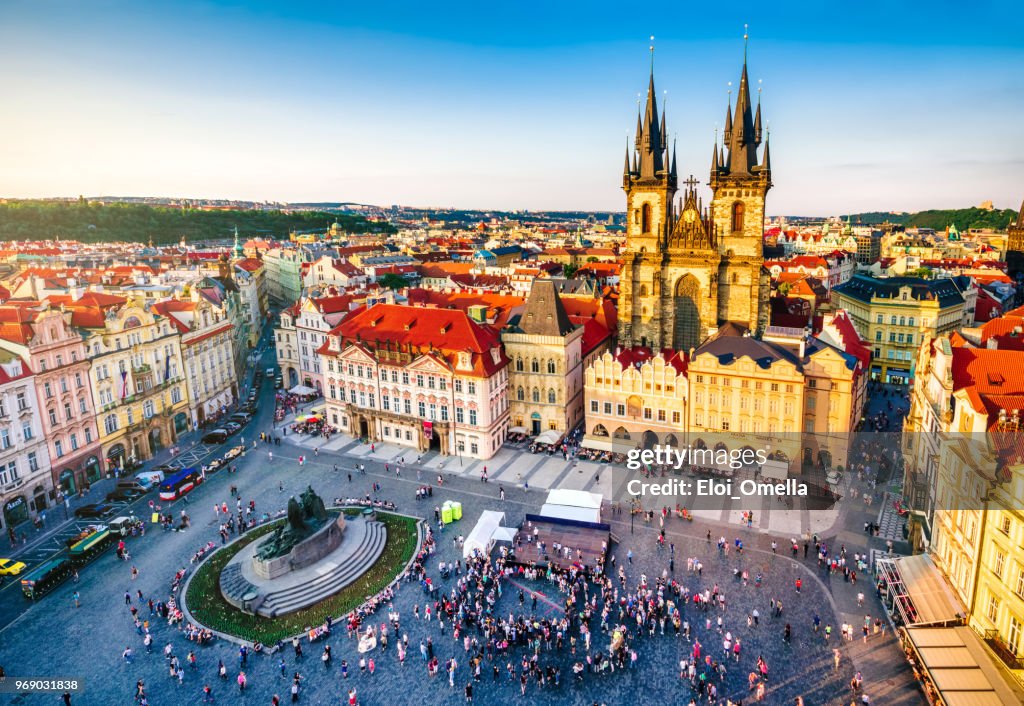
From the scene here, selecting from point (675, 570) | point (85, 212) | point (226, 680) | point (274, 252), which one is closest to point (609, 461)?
point (675, 570)

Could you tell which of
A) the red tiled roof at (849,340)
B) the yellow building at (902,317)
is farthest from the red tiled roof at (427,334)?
the yellow building at (902,317)

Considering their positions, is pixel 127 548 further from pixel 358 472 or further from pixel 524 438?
pixel 524 438

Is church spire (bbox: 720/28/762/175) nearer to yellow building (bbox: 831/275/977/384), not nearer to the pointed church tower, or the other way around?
the pointed church tower

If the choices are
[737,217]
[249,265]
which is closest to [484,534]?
[737,217]

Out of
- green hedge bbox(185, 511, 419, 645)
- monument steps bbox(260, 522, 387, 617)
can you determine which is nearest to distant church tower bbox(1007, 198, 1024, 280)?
green hedge bbox(185, 511, 419, 645)

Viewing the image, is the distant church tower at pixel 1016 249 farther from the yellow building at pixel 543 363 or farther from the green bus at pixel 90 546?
the green bus at pixel 90 546

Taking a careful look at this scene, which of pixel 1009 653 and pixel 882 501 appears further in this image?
pixel 882 501

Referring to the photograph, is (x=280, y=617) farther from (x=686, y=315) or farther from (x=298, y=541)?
(x=686, y=315)
